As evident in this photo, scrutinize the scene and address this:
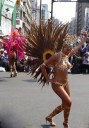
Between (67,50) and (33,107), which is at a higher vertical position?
(67,50)

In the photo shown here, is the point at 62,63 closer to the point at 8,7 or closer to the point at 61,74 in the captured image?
the point at 61,74

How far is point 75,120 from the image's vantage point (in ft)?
18.3

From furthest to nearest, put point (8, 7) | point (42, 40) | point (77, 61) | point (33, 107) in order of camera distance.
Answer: point (8, 7), point (77, 61), point (33, 107), point (42, 40)

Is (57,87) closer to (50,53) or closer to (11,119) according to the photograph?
(50,53)

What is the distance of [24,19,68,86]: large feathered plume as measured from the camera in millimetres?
5098

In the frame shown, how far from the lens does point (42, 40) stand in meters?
5.18

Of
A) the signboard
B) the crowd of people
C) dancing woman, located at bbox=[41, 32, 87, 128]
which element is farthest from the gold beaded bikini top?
the signboard

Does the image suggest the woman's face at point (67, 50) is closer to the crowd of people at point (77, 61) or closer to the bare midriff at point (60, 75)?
the bare midriff at point (60, 75)

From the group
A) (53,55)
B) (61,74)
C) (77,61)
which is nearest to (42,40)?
(53,55)

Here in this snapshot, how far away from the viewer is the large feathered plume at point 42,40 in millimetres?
5098

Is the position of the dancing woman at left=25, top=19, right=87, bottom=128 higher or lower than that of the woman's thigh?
higher

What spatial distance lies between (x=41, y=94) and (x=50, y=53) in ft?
12.8

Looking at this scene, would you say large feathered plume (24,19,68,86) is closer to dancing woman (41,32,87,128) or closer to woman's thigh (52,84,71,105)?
dancing woman (41,32,87,128)

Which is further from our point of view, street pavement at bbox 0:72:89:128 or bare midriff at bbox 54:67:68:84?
street pavement at bbox 0:72:89:128
